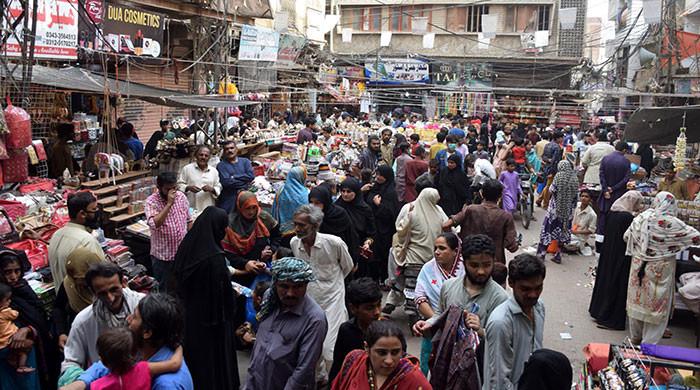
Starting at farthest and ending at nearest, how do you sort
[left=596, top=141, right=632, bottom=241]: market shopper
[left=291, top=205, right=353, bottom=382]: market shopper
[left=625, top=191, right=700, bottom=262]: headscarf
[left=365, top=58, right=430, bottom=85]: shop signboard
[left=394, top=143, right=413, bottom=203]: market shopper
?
[left=365, top=58, right=430, bottom=85]: shop signboard → [left=596, top=141, right=632, bottom=241]: market shopper → [left=394, top=143, right=413, bottom=203]: market shopper → [left=625, top=191, right=700, bottom=262]: headscarf → [left=291, top=205, right=353, bottom=382]: market shopper

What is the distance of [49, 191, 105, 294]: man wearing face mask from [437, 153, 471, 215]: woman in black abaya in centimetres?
555

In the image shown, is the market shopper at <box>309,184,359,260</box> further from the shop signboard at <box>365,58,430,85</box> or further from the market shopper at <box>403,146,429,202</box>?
the shop signboard at <box>365,58,430,85</box>

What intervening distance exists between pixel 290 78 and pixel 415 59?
9273 millimetres

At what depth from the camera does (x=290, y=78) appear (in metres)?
24.1

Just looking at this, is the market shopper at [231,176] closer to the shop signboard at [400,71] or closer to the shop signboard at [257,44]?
the shop signboard at [257,44]

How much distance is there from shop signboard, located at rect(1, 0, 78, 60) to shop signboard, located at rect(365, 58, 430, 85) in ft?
69.3

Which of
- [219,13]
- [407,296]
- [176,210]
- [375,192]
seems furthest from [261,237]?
[219,13]

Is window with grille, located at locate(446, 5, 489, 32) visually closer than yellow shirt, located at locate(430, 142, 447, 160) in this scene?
No

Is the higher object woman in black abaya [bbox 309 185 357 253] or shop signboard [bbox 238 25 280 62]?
shop signboard [bbox 238 25 280 62]

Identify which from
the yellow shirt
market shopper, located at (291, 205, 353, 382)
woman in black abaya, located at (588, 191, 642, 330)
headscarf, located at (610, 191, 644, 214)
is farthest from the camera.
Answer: the yellow shirt

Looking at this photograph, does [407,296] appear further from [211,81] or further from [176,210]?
[211,81]

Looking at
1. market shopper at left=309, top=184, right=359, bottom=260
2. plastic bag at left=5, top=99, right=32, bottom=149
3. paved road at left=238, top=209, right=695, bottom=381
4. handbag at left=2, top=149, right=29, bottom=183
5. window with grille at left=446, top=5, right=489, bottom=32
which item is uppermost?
window with grille at left=446, top=5, right=489, bottom=32

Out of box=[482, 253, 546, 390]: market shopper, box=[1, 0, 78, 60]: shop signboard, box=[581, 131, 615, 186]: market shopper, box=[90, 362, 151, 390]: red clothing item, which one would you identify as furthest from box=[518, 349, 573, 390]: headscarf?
box=[581, 131, 615, 186]: market shopper

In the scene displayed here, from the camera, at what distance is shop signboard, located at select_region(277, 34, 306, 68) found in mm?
20375
